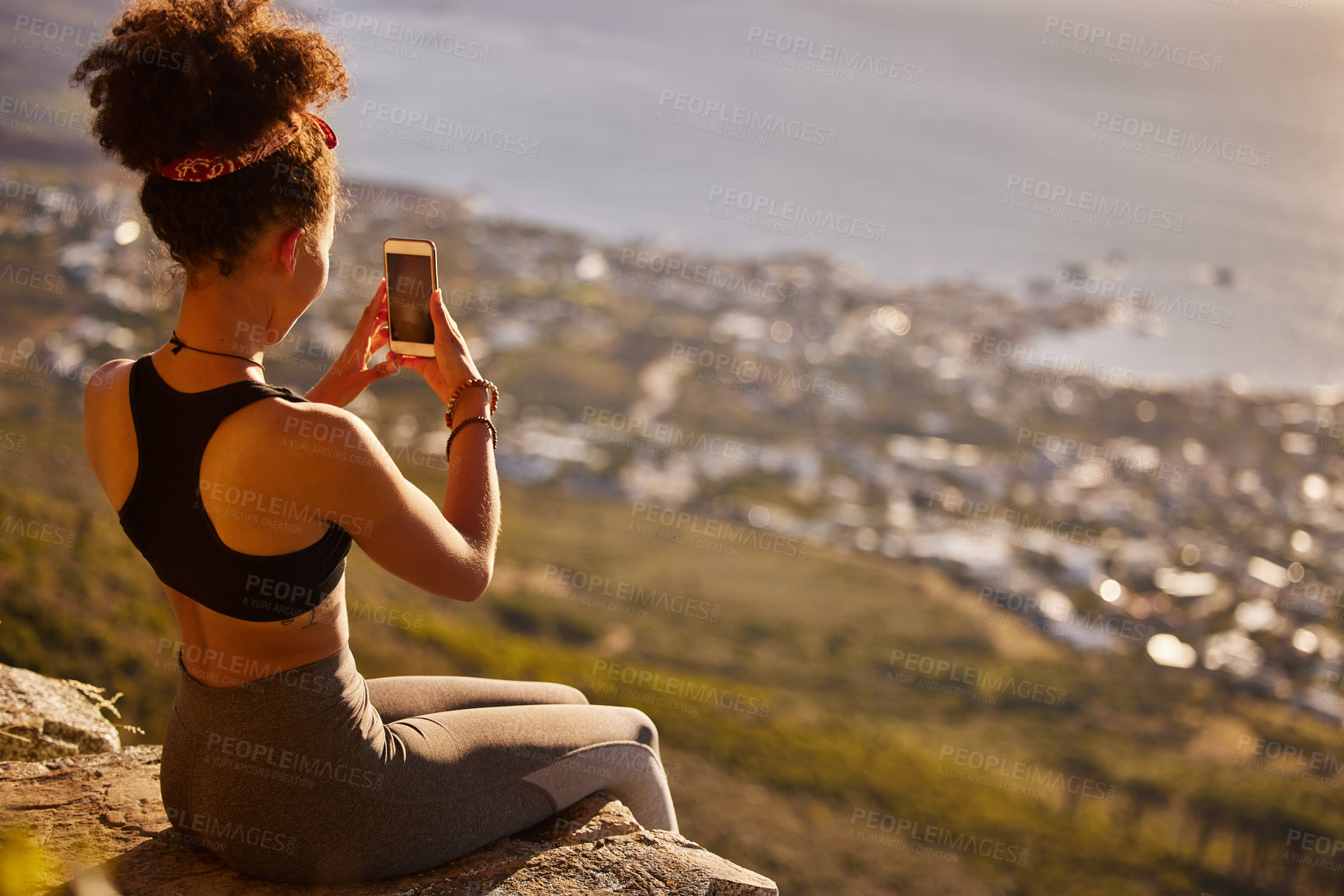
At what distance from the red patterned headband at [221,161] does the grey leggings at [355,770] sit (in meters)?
1.06

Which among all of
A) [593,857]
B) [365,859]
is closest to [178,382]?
[365,859]

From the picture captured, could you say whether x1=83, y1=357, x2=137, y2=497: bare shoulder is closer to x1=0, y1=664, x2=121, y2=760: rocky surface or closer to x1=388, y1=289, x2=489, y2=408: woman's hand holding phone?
x1=388, y1=289, x2=489, y2=408: woman's hand holding phone

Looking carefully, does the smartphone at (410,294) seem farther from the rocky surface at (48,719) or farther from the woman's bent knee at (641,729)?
the rocky surface at (48,719)

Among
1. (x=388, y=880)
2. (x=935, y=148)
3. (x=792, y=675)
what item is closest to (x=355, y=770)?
(x=388, y=880)

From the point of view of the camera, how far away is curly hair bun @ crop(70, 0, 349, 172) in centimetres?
180

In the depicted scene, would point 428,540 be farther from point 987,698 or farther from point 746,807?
point 987,698

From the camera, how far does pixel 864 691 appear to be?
2055 centimetres

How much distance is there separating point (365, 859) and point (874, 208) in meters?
64.7

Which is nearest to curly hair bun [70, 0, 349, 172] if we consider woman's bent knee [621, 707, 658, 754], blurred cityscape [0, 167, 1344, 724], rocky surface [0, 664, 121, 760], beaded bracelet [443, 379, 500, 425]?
beaded bracelet [443, 379, 500, 425]

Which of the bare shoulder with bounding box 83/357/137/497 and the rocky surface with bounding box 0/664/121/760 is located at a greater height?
Answer: the bare shoulder with bounding box 83/357/137/497

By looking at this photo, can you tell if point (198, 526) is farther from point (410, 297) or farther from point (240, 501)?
point (410, 297)

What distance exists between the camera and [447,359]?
229 cm

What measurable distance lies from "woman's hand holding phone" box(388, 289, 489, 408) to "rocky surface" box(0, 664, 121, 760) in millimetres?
2228

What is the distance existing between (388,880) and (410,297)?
1.48 m
